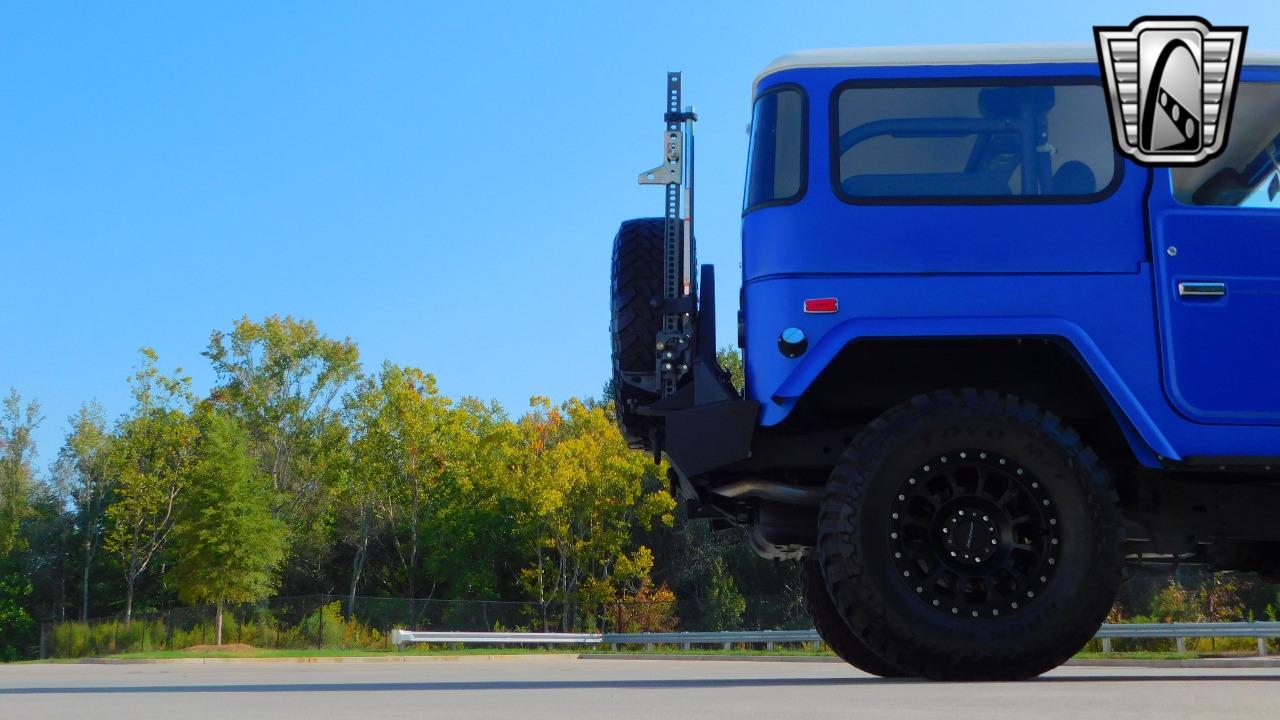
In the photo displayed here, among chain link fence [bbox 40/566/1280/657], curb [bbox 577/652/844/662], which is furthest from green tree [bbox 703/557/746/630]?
curb [bbox 577/652/844/662]

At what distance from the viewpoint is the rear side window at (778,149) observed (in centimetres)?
592

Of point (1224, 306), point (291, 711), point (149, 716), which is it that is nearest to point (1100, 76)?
point (1224, 306)

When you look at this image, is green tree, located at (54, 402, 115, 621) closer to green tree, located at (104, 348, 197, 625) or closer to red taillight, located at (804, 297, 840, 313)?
green tree, located at (104, 348, 197, 625)

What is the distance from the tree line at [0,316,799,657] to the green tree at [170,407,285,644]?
3.0 inches

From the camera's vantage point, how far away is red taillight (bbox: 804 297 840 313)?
566 cm

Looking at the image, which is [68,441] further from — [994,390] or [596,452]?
[994,390]

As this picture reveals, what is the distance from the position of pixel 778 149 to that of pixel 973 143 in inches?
40.1

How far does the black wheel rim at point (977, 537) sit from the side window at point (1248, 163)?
1883 mm

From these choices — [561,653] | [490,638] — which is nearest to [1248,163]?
[561,653]

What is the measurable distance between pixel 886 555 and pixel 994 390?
3.41ft

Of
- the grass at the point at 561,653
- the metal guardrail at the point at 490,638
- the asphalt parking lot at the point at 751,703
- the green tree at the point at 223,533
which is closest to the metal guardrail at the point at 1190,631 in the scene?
the grass at the point at 561,653

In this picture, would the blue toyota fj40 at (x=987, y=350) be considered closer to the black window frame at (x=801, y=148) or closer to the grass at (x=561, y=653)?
the black window frame at (x=801, y=148)

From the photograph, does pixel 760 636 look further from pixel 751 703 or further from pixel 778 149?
pixel 751 703

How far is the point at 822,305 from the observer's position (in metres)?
5.67
